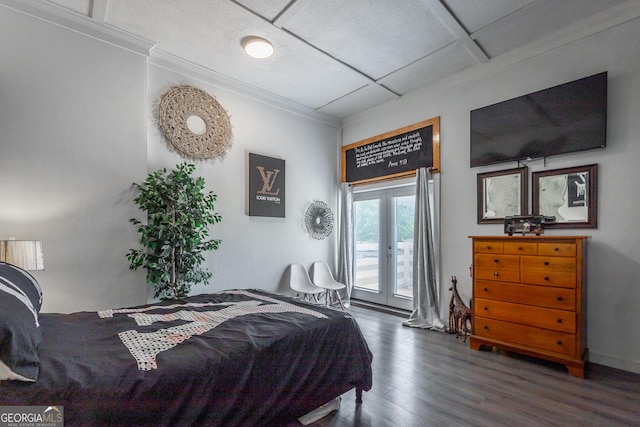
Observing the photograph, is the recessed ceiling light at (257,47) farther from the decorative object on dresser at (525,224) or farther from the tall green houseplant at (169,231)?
the decorative object on dresser at (525,224)

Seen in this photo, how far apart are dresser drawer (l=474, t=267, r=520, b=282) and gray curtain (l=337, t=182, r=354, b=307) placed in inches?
86.9

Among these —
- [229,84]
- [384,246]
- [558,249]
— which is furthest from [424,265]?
[229,84]

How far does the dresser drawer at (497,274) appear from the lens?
2.78 meters

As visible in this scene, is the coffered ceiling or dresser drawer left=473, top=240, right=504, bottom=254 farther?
dresser drawer left=473, top=240, right=504, bottom=254

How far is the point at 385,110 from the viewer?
178 inches

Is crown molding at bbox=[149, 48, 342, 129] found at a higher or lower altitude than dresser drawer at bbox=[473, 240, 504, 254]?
higher

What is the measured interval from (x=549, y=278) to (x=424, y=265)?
1.43 metres

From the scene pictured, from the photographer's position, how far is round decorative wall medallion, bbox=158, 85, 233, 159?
329cm

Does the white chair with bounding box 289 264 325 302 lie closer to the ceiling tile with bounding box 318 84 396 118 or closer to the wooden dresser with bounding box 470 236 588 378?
the wooden dresser with bounding box 470 236 588 378

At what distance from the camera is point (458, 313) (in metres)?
3.44

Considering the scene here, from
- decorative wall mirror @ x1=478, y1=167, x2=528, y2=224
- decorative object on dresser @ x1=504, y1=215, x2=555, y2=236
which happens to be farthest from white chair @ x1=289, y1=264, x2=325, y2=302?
decorative object on dresser @ x1=504, y1=215, x2=555, y2=236

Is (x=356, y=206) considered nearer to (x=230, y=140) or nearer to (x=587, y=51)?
(x=230, y=140)

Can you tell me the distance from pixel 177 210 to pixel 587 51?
4.19 meters

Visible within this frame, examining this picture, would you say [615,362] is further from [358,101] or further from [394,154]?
[358,101]
